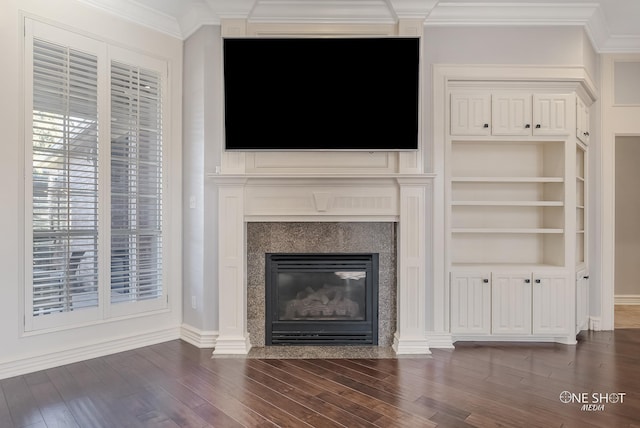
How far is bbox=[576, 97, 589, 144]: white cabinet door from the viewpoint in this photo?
10.4 feet

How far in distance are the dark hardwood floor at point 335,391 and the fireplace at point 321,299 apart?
12.5 inches

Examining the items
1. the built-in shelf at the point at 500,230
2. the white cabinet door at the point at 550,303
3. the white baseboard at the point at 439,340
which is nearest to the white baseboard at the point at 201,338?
the white baseboard at the point at 439,340

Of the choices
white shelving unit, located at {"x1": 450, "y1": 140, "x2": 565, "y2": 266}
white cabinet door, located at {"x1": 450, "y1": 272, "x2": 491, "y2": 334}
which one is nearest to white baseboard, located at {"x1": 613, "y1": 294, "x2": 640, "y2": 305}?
white shelving unit, located at {"x1": 450, "y1": 140, "x2": 565, "y2": 266}

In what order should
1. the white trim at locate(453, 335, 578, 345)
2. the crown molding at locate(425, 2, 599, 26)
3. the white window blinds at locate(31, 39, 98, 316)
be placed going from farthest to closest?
the white trim at locate(453, 335, 578, 345)
the crown molding at locate(425, 2, 599, 26)
the white window blinds at locate(31, 39, 98, 316)

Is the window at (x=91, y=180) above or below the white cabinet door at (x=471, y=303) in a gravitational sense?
above

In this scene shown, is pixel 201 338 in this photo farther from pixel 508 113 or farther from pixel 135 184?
pixel 508 113

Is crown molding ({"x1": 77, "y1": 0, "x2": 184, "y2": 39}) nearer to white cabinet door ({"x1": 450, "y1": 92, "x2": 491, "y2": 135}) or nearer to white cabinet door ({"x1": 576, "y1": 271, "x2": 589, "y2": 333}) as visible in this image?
white cabinet door ({"x1": 450, "y1": 92, "x2": 491, "y2": 135})

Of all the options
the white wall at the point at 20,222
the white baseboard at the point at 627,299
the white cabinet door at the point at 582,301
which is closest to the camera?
the white wall at the point at 20,222

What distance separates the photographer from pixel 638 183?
4.62 m

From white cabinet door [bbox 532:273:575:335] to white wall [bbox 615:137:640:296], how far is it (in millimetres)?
2477

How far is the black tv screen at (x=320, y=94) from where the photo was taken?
9.44 feet

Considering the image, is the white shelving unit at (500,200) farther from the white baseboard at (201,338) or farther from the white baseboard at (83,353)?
the white baseboard at (83,353)

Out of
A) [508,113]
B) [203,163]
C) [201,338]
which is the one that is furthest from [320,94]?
[201,338]

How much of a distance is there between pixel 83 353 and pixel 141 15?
2.92 meters
